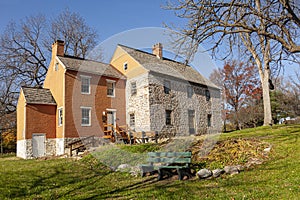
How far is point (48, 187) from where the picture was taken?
8.32 metres

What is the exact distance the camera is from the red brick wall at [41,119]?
18.5 m

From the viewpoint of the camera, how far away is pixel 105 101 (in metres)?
20.9

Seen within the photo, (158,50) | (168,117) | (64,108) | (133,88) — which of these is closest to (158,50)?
(158,50)

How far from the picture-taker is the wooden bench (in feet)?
26.2

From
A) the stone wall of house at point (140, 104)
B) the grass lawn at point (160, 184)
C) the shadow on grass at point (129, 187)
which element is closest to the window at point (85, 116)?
the stone wall of house at point (140, 104)

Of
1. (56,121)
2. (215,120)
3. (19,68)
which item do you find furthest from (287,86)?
(19,68)

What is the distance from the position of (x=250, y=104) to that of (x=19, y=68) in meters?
26.2

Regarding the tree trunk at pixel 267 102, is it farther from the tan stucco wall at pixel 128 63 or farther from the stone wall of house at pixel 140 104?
the tan stucco wall at pixel 128 63

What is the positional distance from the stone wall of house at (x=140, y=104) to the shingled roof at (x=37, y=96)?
6080 millimetres

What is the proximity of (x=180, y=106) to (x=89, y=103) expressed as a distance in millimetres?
7960

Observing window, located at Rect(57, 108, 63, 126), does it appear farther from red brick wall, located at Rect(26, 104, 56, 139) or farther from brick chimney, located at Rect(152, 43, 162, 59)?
brick chimney, located at Rect(152, 43, 162, 59)

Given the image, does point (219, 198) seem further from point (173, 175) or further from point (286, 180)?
point (173, 175)

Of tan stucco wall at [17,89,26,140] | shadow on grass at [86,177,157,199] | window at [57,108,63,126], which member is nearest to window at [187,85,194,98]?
window at [57,108,63,126]

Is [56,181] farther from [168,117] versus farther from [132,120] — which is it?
[168,117]
